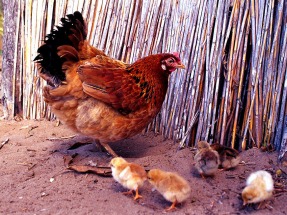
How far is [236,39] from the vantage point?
11.1 ft

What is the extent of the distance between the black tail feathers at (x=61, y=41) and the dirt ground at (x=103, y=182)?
0.85 metres

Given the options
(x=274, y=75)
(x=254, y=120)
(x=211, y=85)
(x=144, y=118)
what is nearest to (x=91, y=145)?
(x=144, y=118)

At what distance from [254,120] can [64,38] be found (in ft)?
6.49

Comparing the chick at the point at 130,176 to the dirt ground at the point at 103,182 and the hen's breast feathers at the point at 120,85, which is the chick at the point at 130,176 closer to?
the dirt ground at the point at 103,182

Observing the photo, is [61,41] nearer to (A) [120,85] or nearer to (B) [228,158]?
(A) [120,85]

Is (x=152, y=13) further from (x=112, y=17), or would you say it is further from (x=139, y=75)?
(x=139, y=75)

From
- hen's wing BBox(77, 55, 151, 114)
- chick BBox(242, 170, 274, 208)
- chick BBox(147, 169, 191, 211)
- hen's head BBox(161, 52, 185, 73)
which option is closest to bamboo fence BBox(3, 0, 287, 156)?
hen's head BBox(161, 52, 185, 73)

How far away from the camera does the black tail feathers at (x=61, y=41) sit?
3.63m

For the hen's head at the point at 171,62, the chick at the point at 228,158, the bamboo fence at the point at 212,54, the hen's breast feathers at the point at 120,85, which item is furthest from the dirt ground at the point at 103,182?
the hen's head at the point at 171,62

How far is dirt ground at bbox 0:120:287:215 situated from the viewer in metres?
Answer: 2.62

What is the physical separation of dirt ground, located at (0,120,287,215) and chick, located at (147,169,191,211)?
0.10 metres

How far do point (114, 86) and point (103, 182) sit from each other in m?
0.93

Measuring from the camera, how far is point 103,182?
10.1 feet

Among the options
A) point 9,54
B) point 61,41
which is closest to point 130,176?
point 61,41
